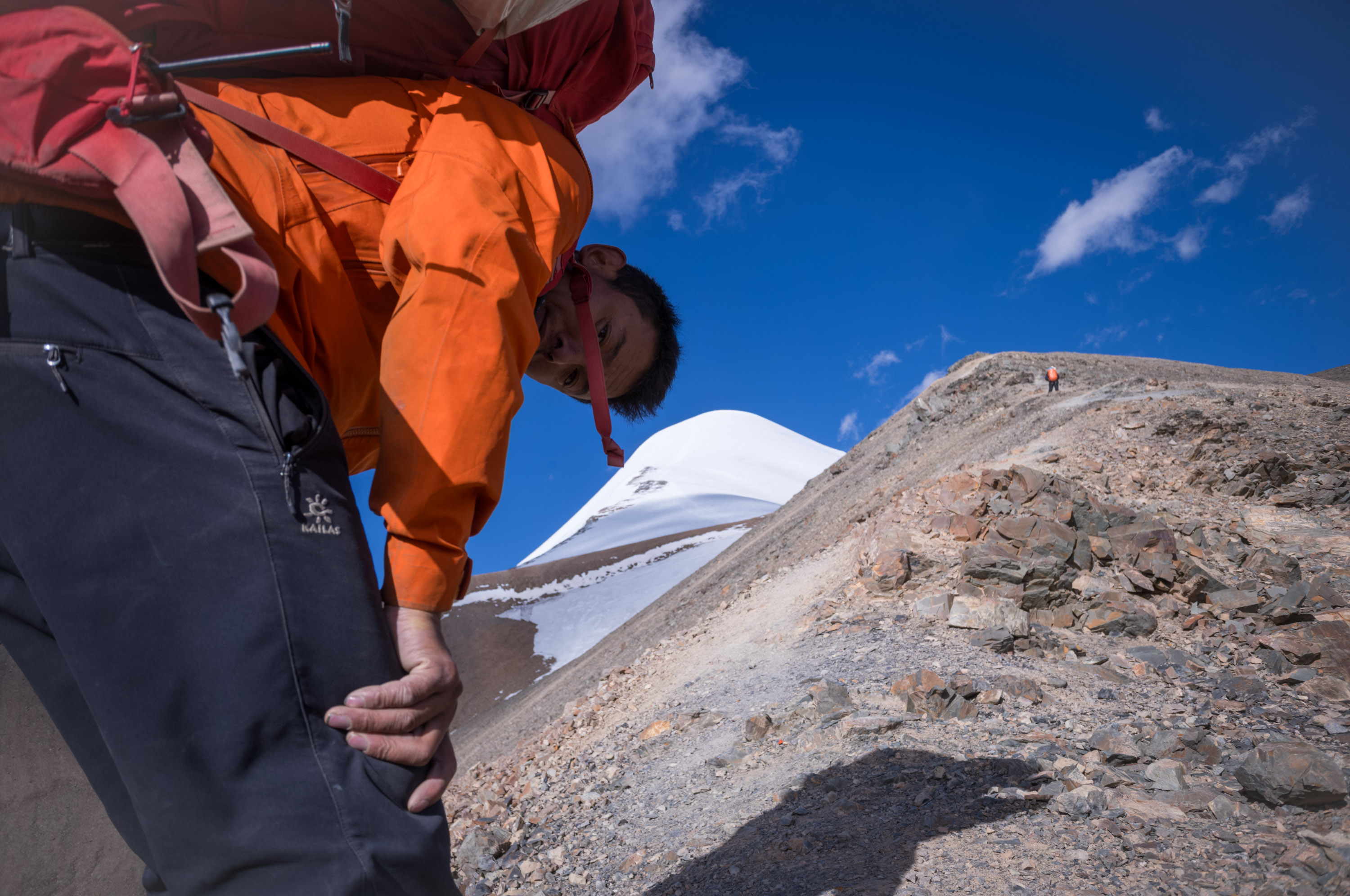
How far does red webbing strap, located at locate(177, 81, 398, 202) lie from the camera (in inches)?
36.1

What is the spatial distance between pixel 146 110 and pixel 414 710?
689 millimetres

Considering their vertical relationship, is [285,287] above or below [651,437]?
below

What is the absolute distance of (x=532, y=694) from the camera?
27.3 feet

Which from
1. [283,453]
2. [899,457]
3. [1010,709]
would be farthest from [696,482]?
[283,453]

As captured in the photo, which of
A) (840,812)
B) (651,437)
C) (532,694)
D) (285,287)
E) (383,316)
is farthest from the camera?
(651,437)

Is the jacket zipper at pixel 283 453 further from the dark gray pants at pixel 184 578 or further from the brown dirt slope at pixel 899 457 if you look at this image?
the brown dirt slope at pixel 899 457

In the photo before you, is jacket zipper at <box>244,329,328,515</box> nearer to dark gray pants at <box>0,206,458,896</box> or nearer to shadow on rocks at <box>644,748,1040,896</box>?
dark gray pants at <box>0,206,458,896</box>

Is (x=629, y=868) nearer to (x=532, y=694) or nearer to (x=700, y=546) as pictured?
(x=532, y=694)

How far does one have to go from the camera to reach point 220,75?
1.02 m

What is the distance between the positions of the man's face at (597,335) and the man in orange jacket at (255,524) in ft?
1.53

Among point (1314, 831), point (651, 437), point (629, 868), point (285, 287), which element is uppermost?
point (651, 437)

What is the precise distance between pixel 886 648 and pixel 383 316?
2.66 m

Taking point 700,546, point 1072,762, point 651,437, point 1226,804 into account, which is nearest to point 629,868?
point 1072,762

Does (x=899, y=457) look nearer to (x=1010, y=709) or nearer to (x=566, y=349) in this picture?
(x=1010, y=709)
